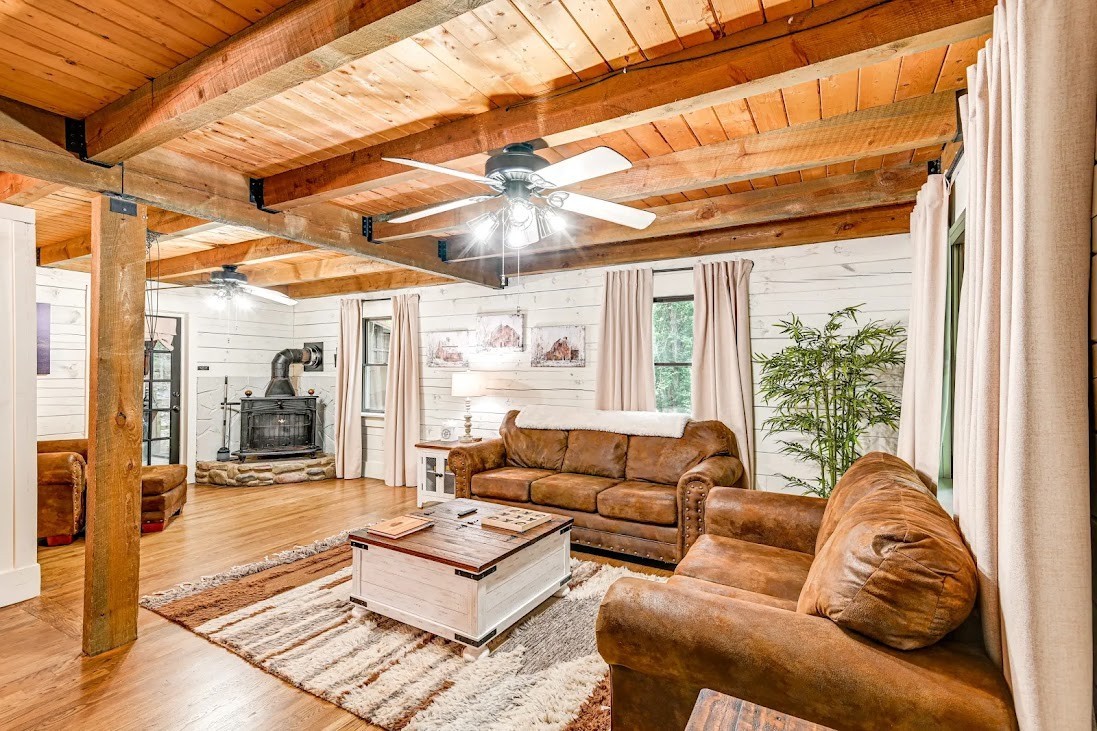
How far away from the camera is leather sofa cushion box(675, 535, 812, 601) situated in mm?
2145

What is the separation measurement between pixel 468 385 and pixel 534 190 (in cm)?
306

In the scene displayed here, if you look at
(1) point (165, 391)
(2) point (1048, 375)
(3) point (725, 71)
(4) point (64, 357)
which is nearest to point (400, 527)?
(3) point (725, 71)

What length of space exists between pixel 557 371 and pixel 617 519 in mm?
Result: 1875

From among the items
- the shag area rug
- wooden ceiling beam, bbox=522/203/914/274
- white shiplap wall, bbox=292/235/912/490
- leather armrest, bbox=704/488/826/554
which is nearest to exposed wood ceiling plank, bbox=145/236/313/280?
white shiplap wall, bbox=292/235/912/490

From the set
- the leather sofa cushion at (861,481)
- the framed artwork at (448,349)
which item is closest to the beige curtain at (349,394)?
the framed artwork at (448,349)

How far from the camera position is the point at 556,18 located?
166 cm

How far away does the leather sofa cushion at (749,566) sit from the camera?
2145 millimetres

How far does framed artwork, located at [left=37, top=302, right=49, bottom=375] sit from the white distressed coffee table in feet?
15.1

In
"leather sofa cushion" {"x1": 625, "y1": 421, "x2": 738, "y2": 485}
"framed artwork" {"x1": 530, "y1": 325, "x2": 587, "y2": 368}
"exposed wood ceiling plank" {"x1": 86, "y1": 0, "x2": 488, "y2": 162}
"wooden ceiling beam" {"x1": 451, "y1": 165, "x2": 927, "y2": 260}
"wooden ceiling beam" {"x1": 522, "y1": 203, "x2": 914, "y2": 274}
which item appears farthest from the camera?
"framed artwork" {"x1": 530, "y1": 325, "x2": 587, "y2": 368}

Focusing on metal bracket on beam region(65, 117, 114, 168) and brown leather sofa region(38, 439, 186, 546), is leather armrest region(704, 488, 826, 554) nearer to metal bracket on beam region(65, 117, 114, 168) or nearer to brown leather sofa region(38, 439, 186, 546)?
metal bracket on beam region(65, 117, 114, 168)

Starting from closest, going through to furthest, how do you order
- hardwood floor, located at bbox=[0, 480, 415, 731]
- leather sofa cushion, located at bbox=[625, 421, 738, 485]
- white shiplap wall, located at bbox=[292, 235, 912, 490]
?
hardwood floor, located at bbox=[0, 480, 415, 731] → white shiplap wall, located at bbox=[292, 235, 912, 490] → leather sofa cushion, located at bbox=[625, 421, 738, 485]

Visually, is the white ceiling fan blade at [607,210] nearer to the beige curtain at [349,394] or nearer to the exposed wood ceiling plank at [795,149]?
the exposed wood ceiling plank at [795,149]

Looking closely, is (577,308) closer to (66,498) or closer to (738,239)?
(738,239)

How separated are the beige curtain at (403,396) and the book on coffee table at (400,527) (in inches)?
124
